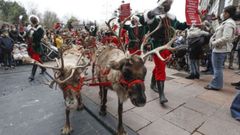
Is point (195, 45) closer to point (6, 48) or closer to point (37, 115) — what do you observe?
point (37, 115)

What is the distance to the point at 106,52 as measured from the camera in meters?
3.36

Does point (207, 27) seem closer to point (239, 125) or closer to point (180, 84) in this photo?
point (180, 84)

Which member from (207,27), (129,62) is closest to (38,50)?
(129,62)

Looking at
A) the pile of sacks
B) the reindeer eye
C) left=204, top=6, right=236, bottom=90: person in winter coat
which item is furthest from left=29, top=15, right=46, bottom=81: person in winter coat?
left=204, top=6, right=236, bottom=90: person in winter coat

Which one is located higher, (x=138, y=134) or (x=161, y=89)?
(x=161, y=89)

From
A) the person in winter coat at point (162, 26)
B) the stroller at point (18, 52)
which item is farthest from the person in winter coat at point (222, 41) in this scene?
the stroller at point (18, 52)

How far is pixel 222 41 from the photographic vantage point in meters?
4.11

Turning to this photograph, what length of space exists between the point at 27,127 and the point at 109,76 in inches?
76.3

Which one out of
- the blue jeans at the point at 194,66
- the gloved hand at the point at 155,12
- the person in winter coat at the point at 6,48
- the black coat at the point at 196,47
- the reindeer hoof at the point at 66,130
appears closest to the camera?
the reindeer hoof at the point at 66,130

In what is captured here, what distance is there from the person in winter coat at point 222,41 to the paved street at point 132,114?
528mm

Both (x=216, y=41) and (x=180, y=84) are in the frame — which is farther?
(x=180, y=84)

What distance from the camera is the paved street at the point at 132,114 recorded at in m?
2.87

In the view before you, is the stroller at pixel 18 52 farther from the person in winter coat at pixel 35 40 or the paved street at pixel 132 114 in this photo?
the paved street at pixel 132 114

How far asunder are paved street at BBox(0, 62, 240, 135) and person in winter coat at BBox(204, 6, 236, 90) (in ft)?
1.73
